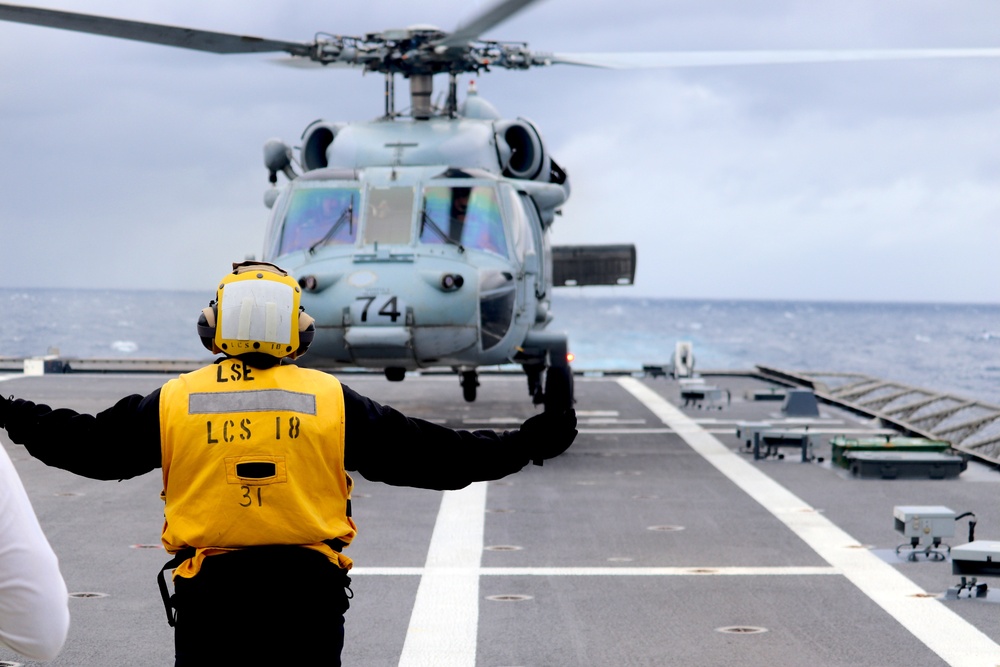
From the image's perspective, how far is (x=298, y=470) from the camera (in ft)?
12.9

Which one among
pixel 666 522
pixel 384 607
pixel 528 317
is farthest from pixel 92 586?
pixel 528 317

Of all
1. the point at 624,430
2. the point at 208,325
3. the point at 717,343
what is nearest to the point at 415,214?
the point at 624,430

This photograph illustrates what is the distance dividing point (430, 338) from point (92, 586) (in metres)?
6.24

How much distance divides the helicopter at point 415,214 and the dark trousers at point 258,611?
29.5ft

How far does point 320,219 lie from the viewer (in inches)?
592

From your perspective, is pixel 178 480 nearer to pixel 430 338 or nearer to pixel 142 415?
pixel 142 415

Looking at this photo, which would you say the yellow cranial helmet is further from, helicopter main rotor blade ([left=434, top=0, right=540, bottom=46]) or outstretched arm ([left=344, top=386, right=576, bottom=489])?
helicopter main rotor blade ([left=434, top=0, right=540, bottom=46])

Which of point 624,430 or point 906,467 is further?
point 624,430

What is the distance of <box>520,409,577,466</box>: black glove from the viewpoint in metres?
4.02

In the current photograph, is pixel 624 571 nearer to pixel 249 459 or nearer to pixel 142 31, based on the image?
pixel 249 459

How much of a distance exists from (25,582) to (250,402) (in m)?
1.81

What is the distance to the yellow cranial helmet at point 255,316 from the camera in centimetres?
397

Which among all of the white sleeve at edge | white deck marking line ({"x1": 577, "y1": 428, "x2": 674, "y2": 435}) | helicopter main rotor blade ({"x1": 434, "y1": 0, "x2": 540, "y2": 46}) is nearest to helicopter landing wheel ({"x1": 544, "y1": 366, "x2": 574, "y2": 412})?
the white sleeve at edge

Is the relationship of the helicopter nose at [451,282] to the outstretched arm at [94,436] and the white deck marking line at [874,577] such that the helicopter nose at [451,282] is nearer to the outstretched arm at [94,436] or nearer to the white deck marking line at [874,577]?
the white deck marking line at [874,577]
